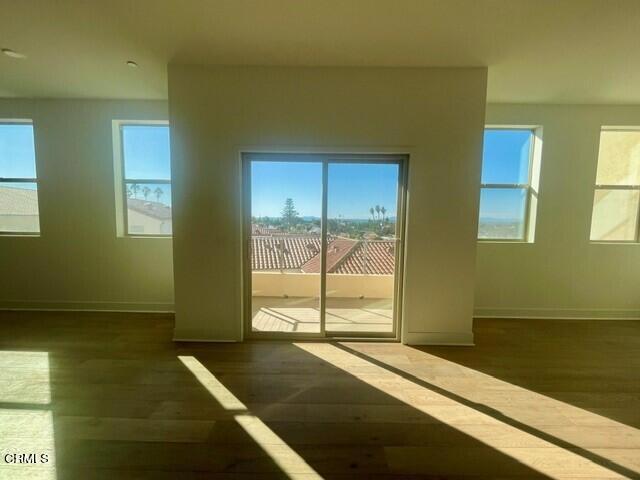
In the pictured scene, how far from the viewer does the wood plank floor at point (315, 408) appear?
1528 millimetres

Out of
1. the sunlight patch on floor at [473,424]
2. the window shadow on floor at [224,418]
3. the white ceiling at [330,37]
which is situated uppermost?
the white ceiling at [330,37]

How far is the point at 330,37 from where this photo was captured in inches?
87.6

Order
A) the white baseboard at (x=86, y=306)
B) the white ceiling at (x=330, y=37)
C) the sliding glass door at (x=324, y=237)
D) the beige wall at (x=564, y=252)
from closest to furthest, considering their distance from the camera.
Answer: the white ceiling at (x=330, y=37)
the sliding glass door at (x=324, y=237)
the beige wall at (x=564, y=252)
the white baseboard at (x=86, y=306)

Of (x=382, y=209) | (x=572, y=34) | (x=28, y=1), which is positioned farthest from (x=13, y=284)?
(x=572, y=34)

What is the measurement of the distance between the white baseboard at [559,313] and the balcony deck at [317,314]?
1.47 metres

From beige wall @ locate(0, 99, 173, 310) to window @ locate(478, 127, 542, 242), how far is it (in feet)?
13.6

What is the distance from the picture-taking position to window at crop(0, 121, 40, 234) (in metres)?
3.69

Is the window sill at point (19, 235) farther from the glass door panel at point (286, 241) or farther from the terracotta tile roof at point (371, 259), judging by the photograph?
the terracotta tile roof at point (371, 259)

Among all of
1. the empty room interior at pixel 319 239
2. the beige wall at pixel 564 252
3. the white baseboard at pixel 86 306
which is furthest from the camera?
the white baseboard at pixel 86 306

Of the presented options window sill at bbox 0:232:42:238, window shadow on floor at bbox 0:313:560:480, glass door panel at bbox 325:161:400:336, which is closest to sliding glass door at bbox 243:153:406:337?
glass door panel at bbox 325:161:400:336

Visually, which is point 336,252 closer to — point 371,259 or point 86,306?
point 371,259

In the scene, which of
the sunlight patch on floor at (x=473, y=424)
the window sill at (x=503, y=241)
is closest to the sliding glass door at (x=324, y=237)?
the sunlight patch on floor at (x=473, y=424)

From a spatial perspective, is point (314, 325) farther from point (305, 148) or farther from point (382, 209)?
point (305, 148)

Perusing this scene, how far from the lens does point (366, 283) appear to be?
321cm
